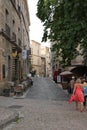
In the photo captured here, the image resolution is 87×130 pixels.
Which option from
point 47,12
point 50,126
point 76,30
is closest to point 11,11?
point 47,12

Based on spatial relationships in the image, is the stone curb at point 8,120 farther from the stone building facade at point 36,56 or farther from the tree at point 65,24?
the stone building facade at point 36,56

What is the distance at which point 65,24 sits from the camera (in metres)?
29.1

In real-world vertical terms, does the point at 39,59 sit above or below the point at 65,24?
above

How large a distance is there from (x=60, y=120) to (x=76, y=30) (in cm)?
1186

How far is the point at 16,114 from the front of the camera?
17.3 meters

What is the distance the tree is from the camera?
2298 centimetres

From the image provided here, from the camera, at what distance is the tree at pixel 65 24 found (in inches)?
905

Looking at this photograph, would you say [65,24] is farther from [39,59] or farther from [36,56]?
[39,59]

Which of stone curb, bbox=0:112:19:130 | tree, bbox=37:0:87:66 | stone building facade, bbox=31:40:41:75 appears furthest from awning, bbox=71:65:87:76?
stone building facade, bbox=31:40:41:75

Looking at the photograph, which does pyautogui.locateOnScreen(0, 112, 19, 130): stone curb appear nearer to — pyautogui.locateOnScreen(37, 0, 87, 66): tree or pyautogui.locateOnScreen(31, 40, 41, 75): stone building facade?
pyautogui.locateOnScreen(37, 0, 87, 66): tree

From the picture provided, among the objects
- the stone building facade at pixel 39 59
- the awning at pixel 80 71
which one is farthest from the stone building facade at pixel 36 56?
the awning at pixel 80 71

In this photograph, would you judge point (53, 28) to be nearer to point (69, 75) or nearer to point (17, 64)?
point (17, 64)

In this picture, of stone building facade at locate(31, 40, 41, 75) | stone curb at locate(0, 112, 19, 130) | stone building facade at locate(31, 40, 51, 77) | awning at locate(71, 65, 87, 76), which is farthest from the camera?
stone building facade at locate(31, 40, 51, 77)

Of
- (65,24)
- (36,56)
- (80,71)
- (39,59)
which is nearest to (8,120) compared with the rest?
(65,24)
